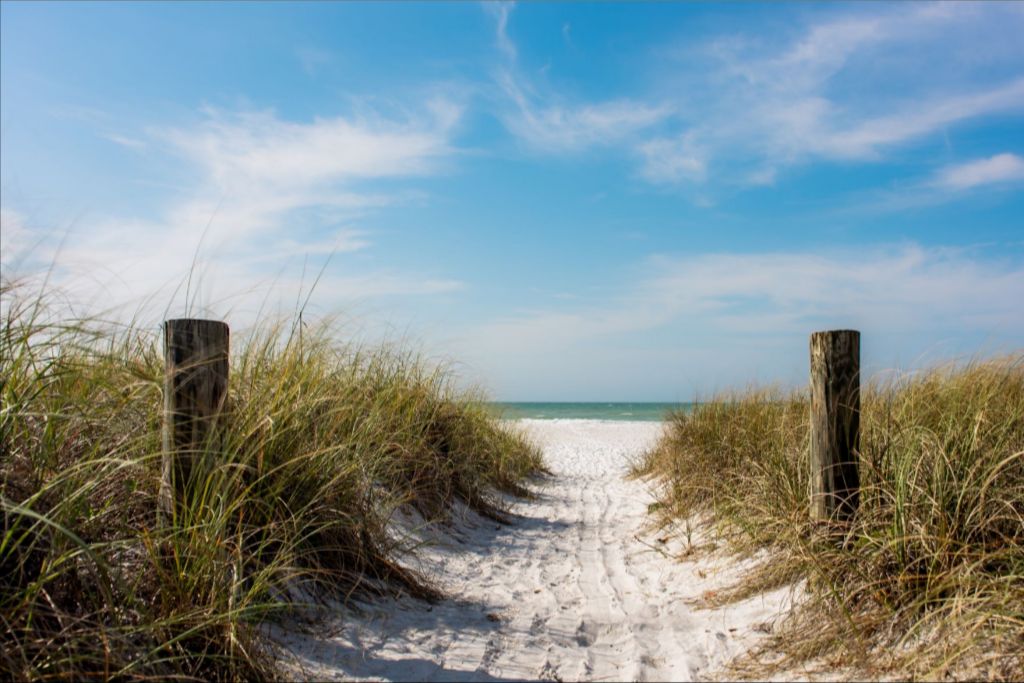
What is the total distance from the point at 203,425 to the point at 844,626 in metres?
3.37

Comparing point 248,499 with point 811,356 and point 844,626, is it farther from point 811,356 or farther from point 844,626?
point 811,356

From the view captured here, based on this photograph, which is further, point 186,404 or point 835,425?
point 835,425

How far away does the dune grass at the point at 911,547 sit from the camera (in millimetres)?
3145

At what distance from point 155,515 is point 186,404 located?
59 centimetres

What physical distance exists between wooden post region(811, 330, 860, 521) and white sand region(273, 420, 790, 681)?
740mm

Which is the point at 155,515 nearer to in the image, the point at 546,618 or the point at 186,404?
the point at 186,404

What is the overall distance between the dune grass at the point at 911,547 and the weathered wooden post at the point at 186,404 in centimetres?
299

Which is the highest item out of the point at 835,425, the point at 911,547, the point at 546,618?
the point at 835,425

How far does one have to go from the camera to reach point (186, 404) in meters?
3.23

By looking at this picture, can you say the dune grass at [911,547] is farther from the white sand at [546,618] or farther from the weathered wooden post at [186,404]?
the weathered wooden post at [186,404]

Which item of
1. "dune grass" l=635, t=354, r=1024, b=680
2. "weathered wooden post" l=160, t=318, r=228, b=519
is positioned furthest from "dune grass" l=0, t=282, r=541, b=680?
"dune grass" l=635, t=354, r=1024, b=680

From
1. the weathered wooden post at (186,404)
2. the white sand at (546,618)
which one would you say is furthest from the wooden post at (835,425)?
the weathered wooden post at (186,404)

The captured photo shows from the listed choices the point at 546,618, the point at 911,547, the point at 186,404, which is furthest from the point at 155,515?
the point at 911,547

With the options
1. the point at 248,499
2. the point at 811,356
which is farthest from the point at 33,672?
the point at 811,356
